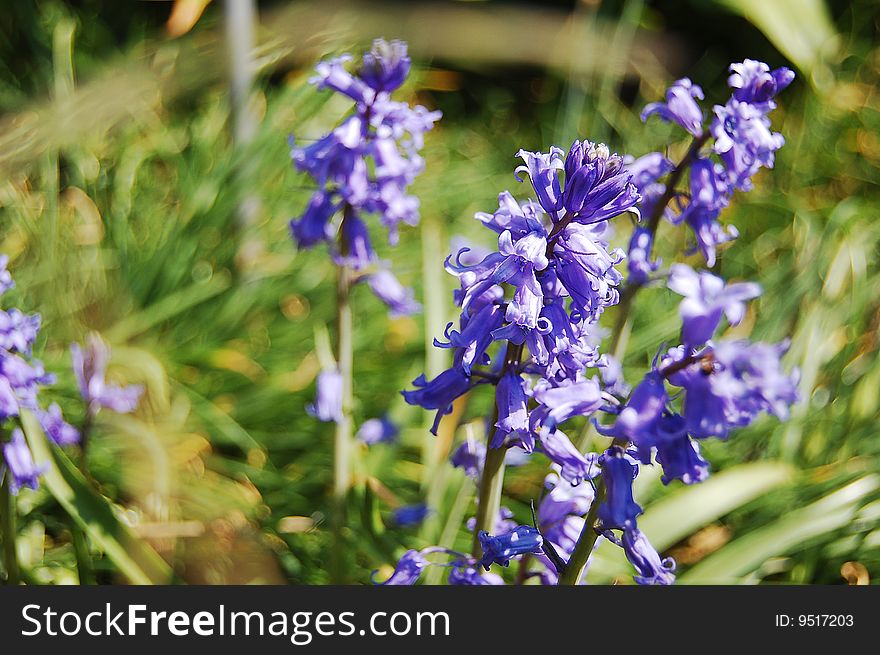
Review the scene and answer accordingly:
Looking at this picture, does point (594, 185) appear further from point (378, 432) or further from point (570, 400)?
point (378, 432)

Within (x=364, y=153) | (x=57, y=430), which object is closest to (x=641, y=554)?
(x=364, y=153)

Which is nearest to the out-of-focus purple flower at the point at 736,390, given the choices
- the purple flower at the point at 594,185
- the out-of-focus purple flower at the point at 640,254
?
the purple flower at the point at 594,185

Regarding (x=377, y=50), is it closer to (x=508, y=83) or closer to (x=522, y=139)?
(x=522, y=139)

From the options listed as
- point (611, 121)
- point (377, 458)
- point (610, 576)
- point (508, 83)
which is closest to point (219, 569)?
point (377, 458)

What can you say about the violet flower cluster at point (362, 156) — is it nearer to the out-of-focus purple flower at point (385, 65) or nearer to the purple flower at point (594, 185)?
the out-of-focus purple flower at point (385, 65)

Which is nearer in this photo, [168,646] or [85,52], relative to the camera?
[168,646]
